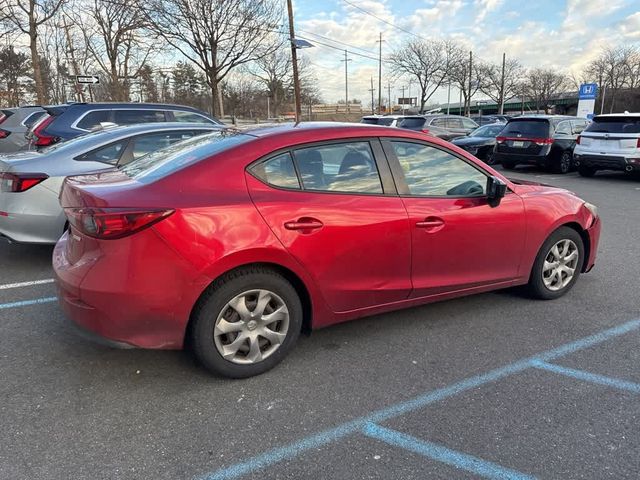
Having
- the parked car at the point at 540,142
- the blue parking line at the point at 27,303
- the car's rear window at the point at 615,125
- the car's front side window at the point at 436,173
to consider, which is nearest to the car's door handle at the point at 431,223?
the car's front side window at the point at 436,173

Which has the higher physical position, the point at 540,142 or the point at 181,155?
the point at 181,155

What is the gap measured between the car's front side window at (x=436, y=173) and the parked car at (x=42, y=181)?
334 cm

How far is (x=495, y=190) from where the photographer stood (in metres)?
3.72

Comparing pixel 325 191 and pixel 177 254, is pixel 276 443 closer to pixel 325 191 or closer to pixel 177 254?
pixel 177 254

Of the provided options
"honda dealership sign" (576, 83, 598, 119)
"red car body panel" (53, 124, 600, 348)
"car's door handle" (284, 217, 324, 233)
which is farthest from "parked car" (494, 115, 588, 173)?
"honda dealership sign" (576, 83, 598, 119)

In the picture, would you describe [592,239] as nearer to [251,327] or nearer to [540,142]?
[251,327]

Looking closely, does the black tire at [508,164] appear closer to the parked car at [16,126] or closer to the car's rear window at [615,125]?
the car's rear window at [615,125]

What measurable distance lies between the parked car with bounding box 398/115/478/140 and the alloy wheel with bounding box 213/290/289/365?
46.9 feet

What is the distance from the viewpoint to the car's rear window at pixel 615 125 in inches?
460

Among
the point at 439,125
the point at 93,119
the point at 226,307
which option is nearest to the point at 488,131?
the point at 439,125

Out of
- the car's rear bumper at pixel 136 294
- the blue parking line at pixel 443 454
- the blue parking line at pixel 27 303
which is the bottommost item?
the blue parking line at pixel 443 454

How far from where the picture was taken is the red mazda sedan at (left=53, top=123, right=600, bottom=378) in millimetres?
2725

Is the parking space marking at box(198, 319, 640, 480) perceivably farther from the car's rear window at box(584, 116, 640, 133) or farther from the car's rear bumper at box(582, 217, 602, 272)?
the car's rear window at box(584, 116, 640, 133)

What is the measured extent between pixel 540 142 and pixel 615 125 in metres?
1.94
